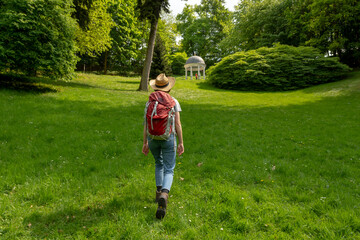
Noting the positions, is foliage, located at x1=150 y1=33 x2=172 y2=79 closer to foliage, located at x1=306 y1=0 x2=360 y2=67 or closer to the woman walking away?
foliage, located at x1=306 y1=0 x2=360 y2=67

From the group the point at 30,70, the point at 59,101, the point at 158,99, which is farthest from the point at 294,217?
the point at 30,70

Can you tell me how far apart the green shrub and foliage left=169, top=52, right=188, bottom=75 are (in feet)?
83.3

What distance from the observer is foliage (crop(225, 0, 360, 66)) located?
104 ft

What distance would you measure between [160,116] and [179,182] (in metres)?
2.26

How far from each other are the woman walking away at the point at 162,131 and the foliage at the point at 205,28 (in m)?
63.8

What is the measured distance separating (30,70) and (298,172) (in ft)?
53.1

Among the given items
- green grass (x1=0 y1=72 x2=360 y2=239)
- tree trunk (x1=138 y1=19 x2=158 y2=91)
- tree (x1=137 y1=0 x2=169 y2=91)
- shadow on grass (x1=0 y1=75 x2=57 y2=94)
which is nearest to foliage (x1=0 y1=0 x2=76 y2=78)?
shadow on grass (x1=0 y1=75 x2=57 y2=94)

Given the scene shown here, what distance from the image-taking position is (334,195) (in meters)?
4.46

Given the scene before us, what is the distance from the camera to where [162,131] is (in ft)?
12.0

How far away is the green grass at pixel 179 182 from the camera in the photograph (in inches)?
136

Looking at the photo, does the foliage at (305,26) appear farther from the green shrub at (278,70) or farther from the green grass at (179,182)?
the green grass at (179,182)

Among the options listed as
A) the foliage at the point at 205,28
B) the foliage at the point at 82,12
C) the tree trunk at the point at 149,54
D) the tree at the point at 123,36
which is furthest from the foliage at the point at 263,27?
the foliage at the point at 82,12

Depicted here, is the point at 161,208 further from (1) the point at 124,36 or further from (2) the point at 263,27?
(2) the point at 263,27

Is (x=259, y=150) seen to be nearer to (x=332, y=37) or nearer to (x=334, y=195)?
(x=334, y=195)
